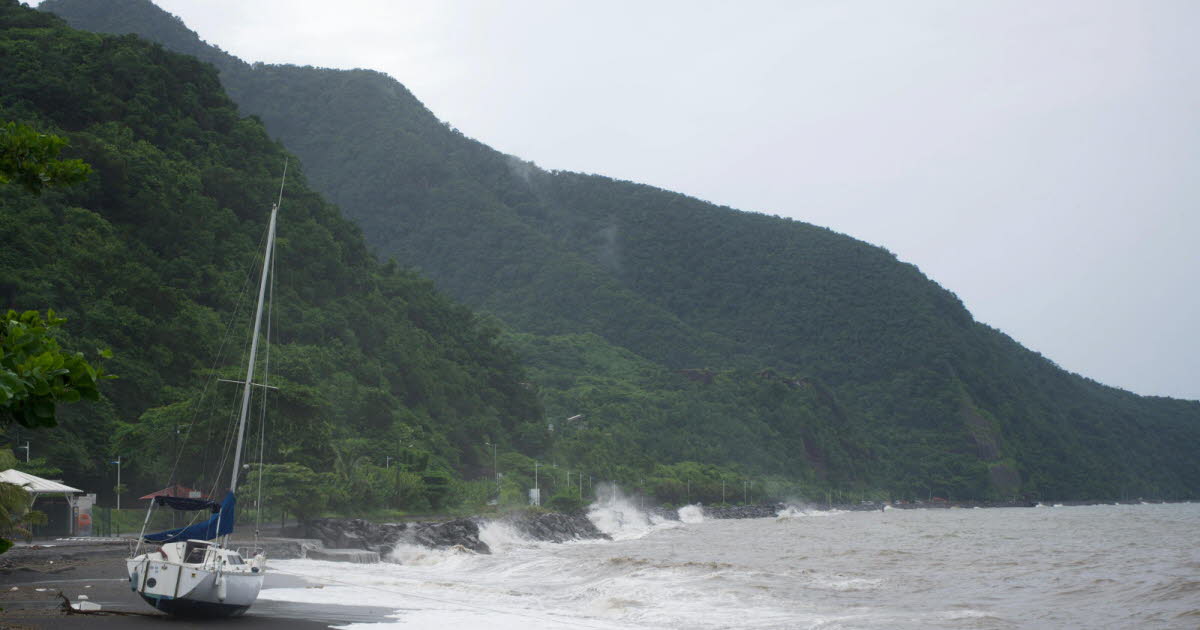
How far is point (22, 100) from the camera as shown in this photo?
6694 centimetres

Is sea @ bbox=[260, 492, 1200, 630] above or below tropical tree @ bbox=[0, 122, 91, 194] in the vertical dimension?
below

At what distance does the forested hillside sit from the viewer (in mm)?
47188

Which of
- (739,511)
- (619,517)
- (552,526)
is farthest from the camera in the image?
(739,511)

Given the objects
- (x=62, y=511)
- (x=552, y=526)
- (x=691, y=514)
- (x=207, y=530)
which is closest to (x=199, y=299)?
(x=62, y=511)

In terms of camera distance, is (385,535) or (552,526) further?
(552,526)

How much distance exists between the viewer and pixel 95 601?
63.8 ft

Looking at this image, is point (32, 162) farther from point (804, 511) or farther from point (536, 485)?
point (804, 511)

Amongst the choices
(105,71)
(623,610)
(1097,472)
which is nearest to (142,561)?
(623,610)

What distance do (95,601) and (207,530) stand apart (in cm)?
334

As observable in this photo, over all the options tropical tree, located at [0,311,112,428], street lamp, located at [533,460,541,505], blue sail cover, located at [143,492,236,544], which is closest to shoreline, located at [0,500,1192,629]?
blue sail cover, located at [143,492,236,544]

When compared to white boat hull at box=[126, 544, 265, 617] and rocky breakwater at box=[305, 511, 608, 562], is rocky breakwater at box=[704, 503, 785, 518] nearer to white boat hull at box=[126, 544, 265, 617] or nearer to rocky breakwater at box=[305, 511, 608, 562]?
rocky breakwater at box=[305, 511, 608, 562]

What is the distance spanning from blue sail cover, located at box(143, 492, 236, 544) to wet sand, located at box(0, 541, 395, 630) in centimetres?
141

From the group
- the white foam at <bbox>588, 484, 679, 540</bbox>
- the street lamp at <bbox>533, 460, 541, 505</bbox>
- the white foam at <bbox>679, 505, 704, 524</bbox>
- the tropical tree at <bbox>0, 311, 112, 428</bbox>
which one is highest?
the tropical tree at <bbox>0, 311, 112, 428</bbox>

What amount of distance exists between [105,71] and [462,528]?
1927 inches
